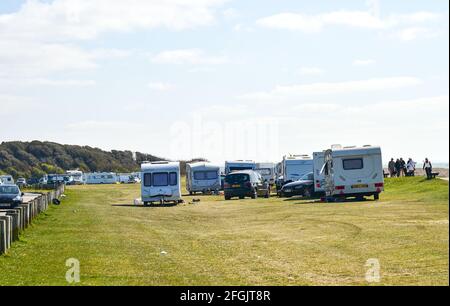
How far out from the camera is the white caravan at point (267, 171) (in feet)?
251

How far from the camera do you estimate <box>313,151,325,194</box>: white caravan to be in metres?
48.7

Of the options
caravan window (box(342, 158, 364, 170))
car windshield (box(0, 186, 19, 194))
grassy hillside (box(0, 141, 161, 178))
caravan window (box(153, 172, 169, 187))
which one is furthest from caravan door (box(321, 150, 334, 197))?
grassy hillside (box(0, 141, 161, 178))

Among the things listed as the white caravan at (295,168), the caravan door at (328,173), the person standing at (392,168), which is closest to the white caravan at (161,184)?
the caravan door at (328,173)

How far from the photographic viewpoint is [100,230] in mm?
27375

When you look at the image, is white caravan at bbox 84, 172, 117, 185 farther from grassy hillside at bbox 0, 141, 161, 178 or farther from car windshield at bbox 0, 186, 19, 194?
car windshield at bbox 0, 186, 19, 194

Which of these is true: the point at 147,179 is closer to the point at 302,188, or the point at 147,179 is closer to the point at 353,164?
the point at 302,188

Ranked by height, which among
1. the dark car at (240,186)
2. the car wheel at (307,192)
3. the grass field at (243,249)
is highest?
the dark car at (240,186)

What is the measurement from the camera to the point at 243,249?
2038 cm

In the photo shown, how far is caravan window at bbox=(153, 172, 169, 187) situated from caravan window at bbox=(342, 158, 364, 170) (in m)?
11.4

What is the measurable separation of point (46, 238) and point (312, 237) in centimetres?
763

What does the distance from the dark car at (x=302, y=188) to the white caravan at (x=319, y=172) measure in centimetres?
197

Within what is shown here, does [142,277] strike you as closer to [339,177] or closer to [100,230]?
[100,230]

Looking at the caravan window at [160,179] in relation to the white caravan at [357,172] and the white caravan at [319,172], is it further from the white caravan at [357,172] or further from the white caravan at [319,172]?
the white caravan at [357,172]
